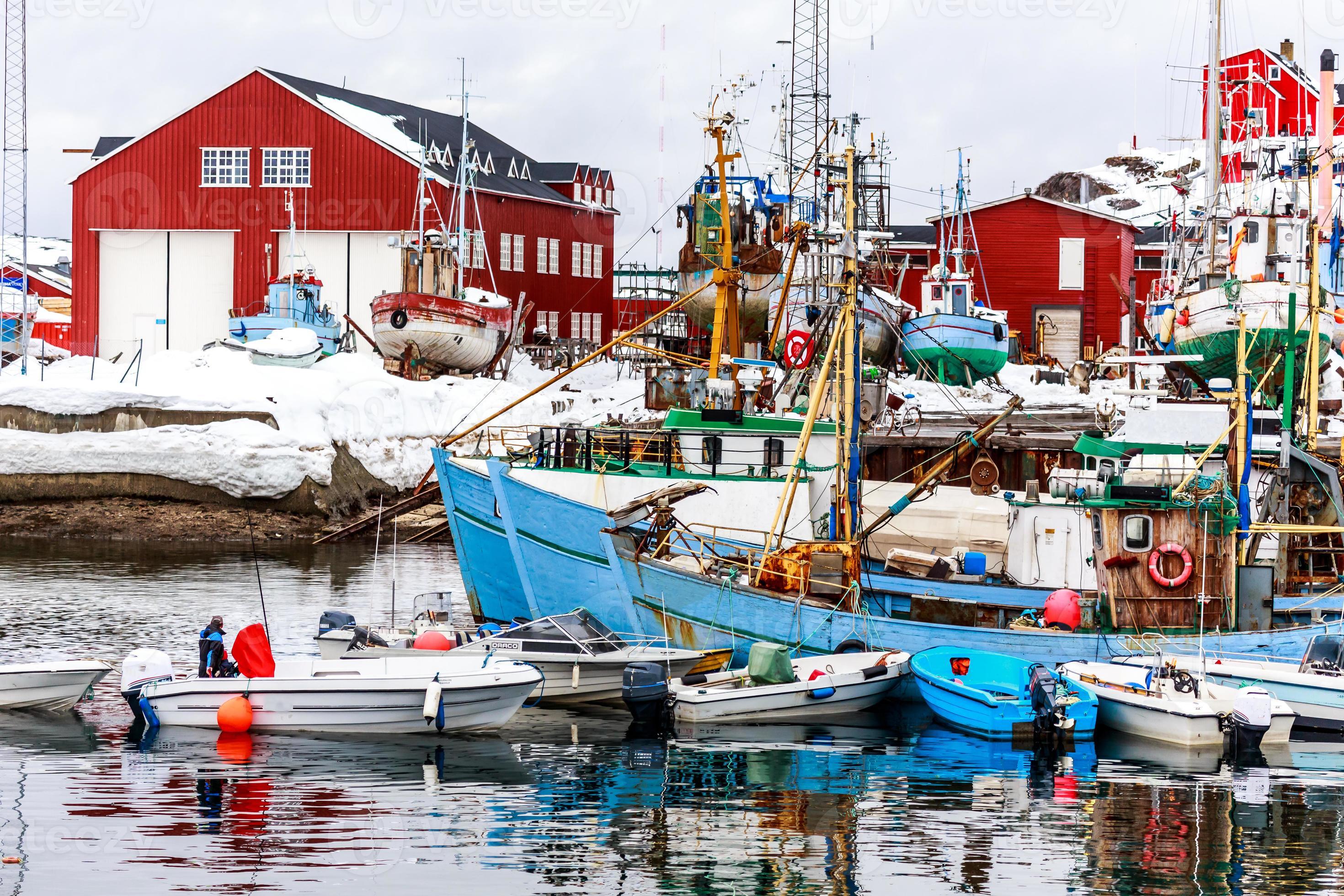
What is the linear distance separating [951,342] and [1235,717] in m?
32.6

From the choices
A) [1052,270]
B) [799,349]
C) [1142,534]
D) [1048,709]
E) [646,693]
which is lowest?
[1048,709]

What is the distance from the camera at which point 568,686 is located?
928 inches

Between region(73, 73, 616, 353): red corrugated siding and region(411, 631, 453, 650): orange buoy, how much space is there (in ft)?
121

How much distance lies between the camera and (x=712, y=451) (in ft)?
98.1

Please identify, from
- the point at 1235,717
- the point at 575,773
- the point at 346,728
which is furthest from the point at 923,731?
the point at 346,728

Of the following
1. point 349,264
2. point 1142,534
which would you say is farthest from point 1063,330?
point 1142,534

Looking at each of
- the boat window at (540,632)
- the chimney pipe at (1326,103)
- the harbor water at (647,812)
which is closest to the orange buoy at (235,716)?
the harbor water at (647,812)

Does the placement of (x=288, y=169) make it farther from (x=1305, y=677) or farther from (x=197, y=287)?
(x=1305, y=677)

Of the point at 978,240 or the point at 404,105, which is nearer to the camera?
the point at 978,240

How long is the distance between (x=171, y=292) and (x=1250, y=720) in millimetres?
48501

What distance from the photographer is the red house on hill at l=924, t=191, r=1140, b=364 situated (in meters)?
62.8

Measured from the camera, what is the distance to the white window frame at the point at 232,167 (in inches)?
2365

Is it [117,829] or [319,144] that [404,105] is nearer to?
[319,144]

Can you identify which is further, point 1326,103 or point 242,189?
point 1326,103
